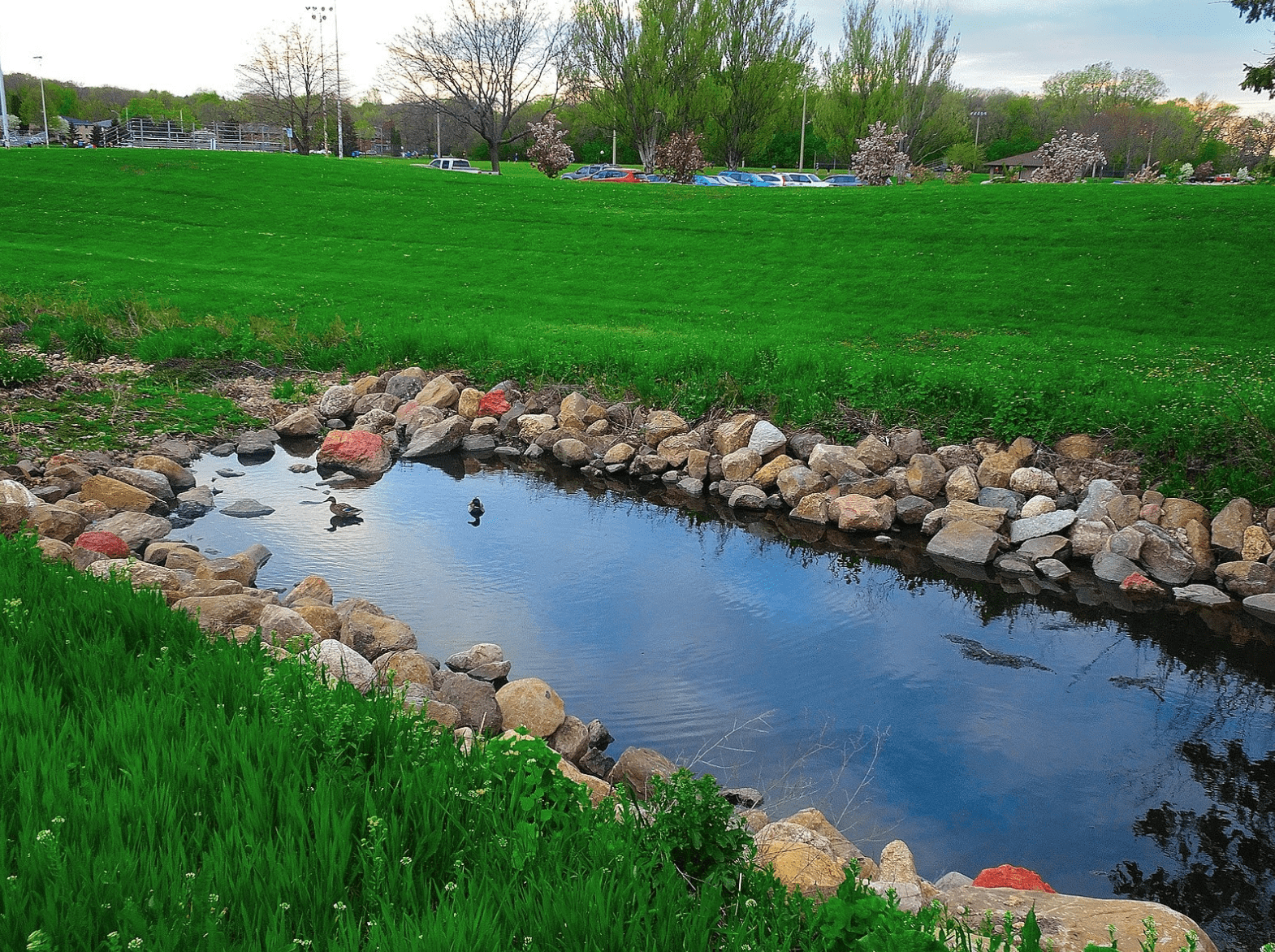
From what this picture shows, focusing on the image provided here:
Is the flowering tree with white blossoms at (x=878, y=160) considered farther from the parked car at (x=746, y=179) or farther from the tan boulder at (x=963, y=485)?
the tan boulder at (x=963, y=485)

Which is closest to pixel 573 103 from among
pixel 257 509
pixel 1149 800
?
pixel 257 509

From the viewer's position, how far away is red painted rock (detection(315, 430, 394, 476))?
1232 cm

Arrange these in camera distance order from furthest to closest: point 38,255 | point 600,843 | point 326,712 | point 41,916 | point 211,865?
point 38,255
point 326,712
point 600,843
point 211,865
point 41,916

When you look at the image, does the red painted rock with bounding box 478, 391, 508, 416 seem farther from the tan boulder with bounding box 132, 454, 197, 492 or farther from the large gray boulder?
the large gray boulder

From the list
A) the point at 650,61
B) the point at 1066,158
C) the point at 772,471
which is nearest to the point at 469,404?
the point at 772,471

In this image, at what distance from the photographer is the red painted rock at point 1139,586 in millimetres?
9047

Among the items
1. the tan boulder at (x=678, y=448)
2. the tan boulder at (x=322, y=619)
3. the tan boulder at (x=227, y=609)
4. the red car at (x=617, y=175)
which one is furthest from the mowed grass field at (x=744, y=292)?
the red car at (x=617, y=175)

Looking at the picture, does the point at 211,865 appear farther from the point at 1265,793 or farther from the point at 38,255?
the point at 38,255

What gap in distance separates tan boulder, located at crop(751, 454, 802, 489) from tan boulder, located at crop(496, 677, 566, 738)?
609cm

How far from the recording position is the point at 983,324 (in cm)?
1683

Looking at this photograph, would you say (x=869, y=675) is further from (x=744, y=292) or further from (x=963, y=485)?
(x=744, y=292)

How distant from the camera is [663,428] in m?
12.6

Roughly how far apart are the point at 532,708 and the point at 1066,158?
126 ft

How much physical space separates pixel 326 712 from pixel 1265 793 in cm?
578
